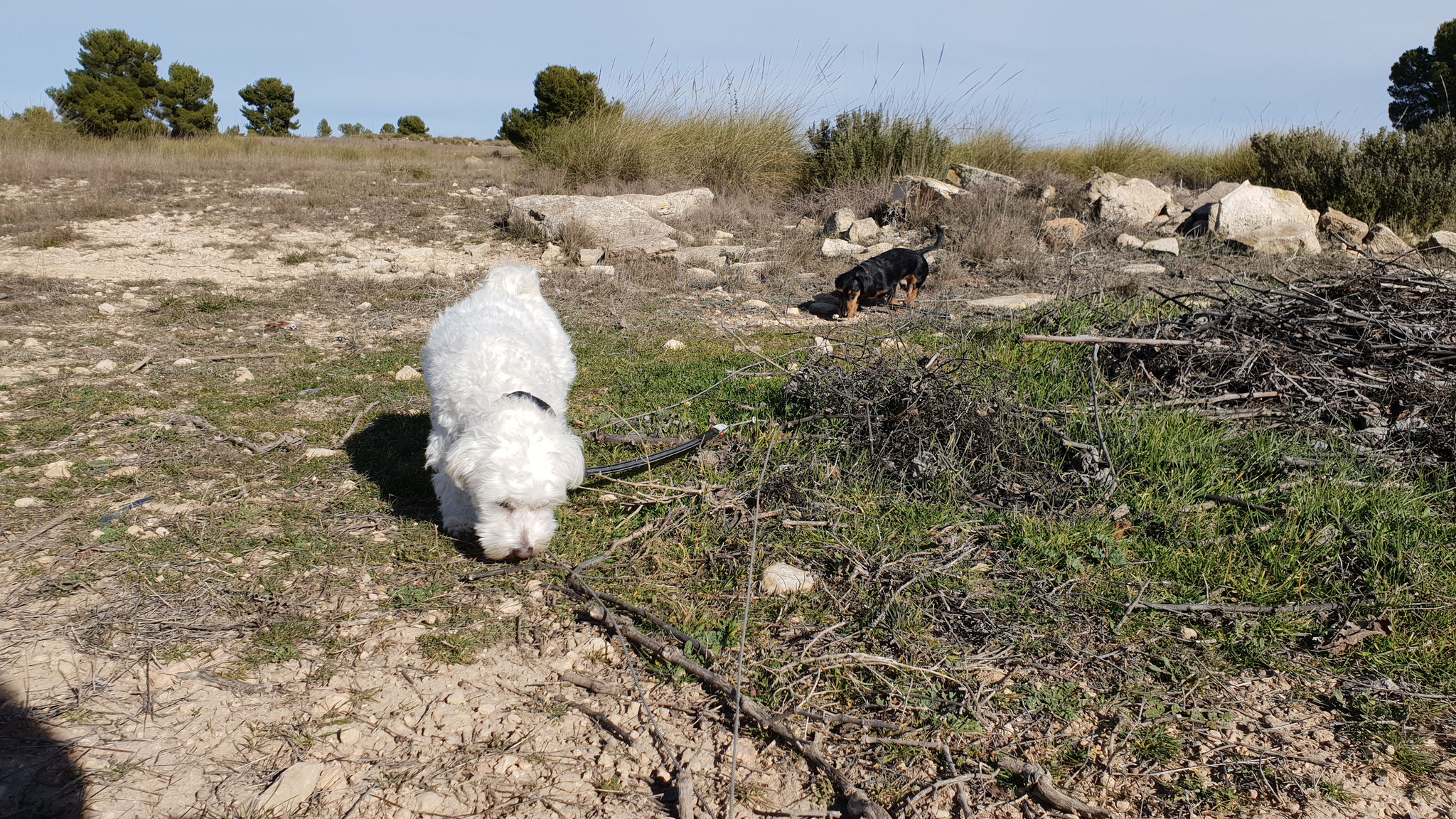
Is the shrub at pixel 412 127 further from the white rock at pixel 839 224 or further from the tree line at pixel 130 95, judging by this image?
the white rock at pixel 839 224

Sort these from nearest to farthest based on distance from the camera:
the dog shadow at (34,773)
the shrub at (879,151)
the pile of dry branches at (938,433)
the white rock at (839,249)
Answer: the dog shadow at (34,773) < the pile of dry branches at (938,433) < the white rock at (839,249) < the shrub at (879,151)

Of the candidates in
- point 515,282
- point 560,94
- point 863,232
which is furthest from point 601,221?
point 560,94

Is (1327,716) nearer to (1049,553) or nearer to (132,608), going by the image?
(1049,553)

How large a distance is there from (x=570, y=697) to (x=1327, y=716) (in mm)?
2289

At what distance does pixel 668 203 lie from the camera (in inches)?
484

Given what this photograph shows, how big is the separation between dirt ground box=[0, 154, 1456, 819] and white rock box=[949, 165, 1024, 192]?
385 inches

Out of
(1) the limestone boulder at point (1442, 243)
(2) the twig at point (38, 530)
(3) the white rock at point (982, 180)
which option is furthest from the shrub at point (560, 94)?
(2) the twig at point (38, 530)

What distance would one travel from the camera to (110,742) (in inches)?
82.7

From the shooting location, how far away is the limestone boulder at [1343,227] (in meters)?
10.3

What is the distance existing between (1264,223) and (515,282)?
1044 cm

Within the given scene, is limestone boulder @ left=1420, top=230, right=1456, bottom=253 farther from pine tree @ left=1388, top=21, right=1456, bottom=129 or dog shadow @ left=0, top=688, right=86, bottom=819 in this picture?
pine tree @ left=1388, top=21, right=1456, bottom=129

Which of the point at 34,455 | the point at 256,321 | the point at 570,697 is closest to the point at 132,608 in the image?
the point at 570,697

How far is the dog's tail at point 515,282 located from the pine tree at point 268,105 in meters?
38.5

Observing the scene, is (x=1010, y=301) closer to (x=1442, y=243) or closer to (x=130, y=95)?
(x=1442, y=243)
